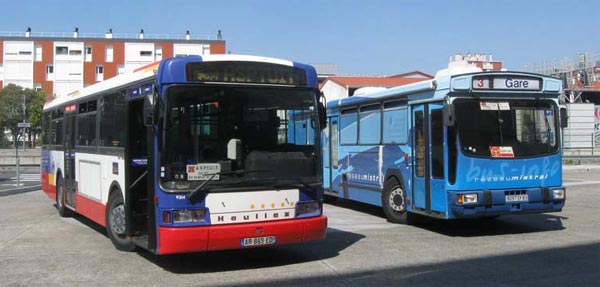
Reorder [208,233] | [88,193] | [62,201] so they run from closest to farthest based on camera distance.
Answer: [208,233] → [88,193] → [62,201]

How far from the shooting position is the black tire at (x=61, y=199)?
13355 millimetres

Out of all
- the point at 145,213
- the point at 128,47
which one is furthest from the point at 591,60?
the point at 145,213

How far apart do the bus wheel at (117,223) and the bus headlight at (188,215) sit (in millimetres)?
1890

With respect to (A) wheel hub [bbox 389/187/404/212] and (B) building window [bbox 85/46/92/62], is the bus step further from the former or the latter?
(B) building window [bbox 85/46/92/62]

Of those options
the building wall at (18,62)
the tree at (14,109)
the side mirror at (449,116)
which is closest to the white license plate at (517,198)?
the side mirror at (449,116)

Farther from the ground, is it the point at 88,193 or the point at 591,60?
the point at 591,60

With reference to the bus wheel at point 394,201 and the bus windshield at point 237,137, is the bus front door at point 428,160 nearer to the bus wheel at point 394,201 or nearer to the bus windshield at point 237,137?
the bus wheel at point 394,201

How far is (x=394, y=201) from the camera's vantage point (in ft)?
40.4

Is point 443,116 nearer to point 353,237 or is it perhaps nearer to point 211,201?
point 353,237

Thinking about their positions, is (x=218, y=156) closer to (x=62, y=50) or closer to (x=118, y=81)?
(x=118, y=81)

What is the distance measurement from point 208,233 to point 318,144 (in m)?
1.99

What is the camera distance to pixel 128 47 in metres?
88.4

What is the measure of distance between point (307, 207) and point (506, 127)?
14.5 feet

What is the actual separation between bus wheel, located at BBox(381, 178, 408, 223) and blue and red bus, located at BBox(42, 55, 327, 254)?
13.7 feet
